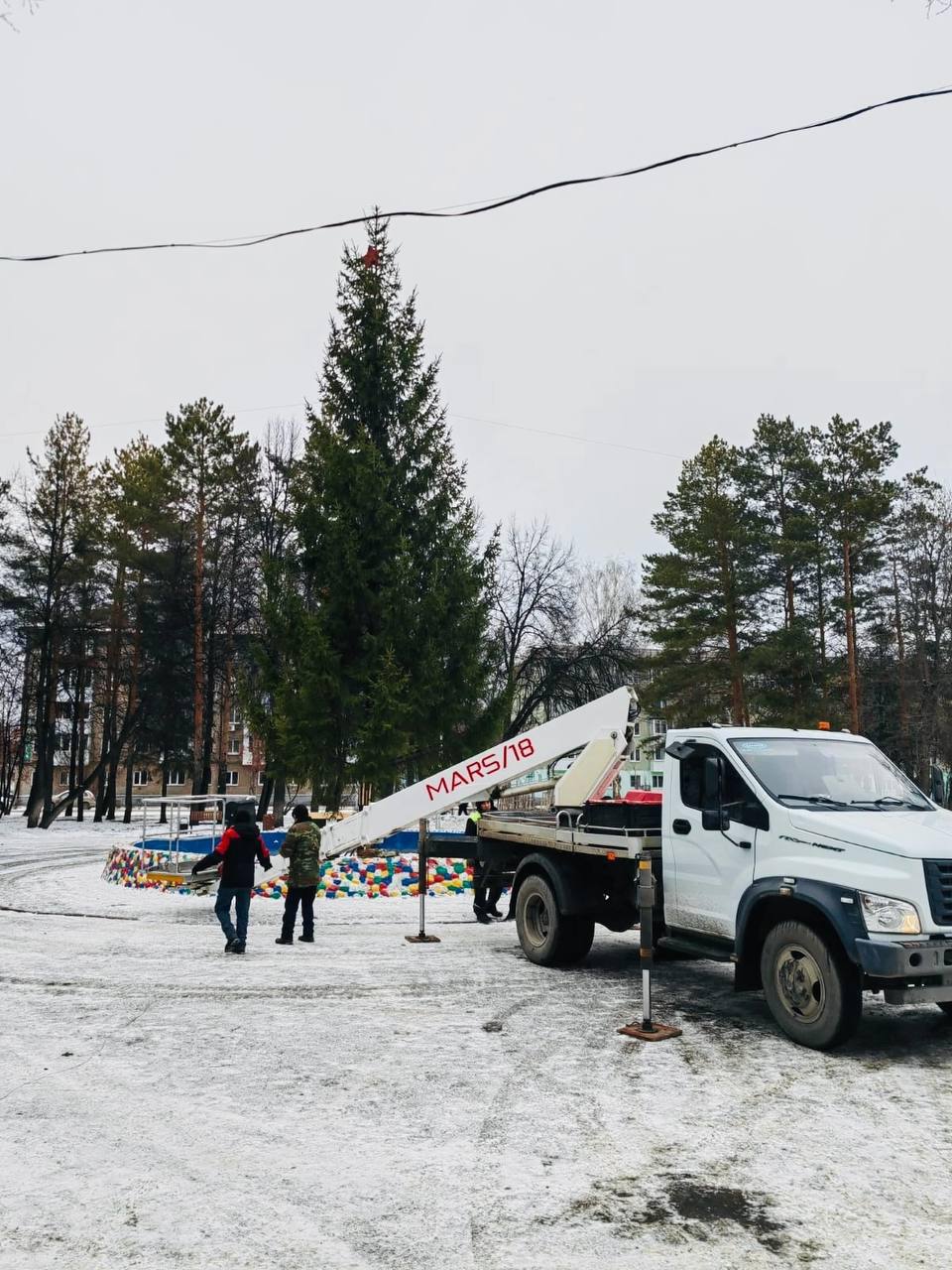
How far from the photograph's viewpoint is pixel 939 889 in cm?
716

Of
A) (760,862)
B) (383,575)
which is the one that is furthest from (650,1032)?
(383,575)

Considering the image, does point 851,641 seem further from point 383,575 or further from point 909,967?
point 909,967

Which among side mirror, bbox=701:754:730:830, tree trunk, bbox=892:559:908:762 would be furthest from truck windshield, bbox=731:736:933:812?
tree trunk, bbox=892:559:908:762

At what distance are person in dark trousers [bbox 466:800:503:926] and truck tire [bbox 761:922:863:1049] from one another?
4731mm

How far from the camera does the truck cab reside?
23.4 ft

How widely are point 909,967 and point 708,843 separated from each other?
2.13 metres

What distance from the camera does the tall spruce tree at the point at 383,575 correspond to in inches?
1010

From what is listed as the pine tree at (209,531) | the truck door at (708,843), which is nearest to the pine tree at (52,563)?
the pine tree at (209,531)

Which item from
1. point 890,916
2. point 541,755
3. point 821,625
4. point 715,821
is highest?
point 821,625

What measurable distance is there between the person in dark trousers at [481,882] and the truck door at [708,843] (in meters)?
3.43

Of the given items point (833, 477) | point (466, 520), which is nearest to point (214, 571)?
point (466, 520)

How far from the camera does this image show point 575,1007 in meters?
8.97

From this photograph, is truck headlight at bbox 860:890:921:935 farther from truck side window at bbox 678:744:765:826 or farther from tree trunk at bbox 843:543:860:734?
tree trunk at bbox 843:543:860:734

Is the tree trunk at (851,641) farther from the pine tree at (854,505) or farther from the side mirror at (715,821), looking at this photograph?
the side mirror at (715,821)
